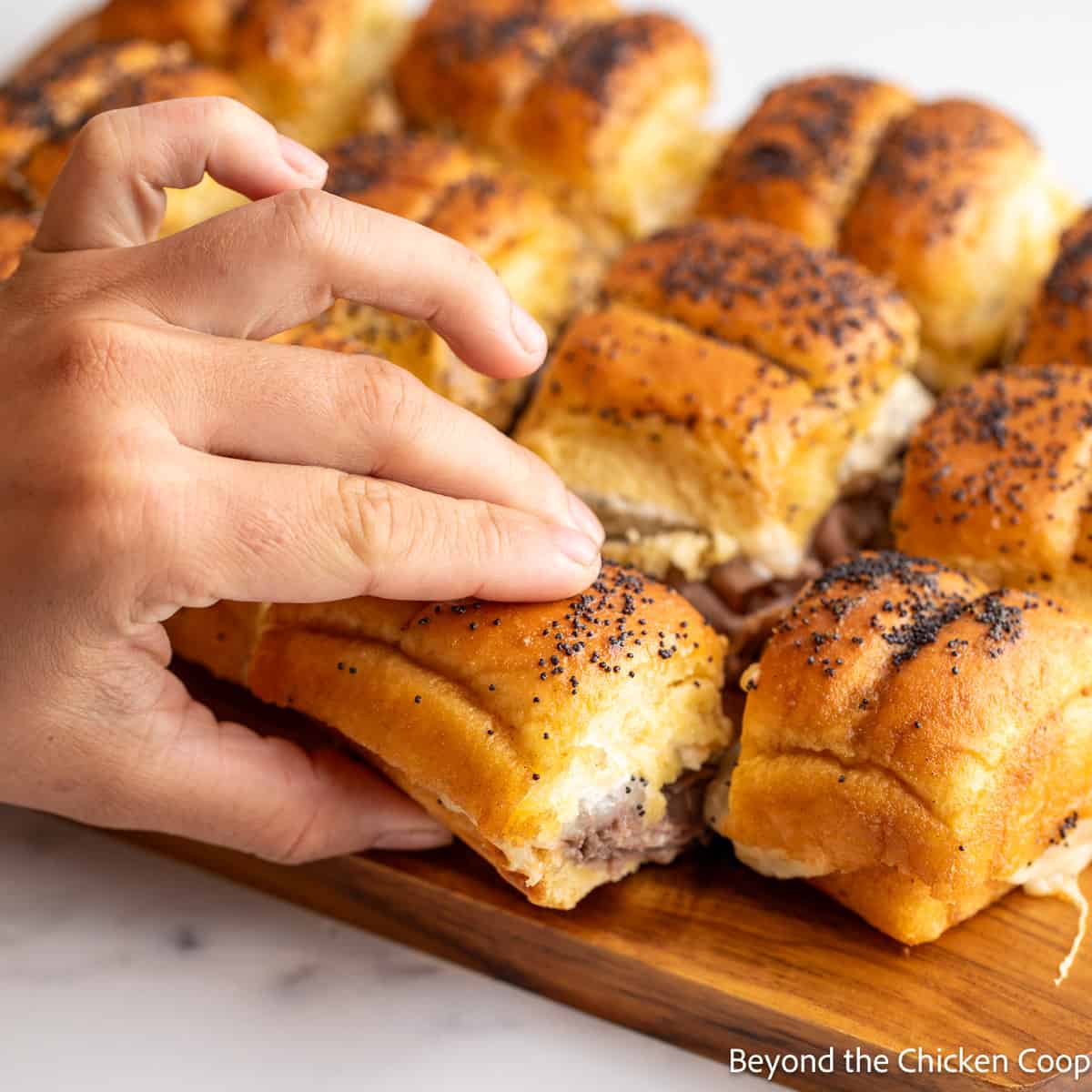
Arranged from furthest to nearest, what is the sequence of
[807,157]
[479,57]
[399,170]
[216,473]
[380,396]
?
[479,57], [807,157], [399,170], [380,396], [216,473]

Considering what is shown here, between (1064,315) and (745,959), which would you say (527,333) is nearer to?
(745,959)

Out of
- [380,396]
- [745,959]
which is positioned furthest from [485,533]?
[745,959]

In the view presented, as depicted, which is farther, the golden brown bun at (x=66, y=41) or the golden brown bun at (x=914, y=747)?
the golden brown bun at (x=66, y=41)

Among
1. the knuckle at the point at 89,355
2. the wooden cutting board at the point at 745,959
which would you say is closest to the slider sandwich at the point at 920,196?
the wooden cutting board at the point at 745,959

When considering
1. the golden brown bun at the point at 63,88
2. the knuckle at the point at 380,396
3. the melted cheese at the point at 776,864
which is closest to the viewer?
the knuckle at the point at 380,396

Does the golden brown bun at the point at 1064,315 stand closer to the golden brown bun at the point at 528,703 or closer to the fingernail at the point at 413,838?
the golden brown bun at the point at 528,703

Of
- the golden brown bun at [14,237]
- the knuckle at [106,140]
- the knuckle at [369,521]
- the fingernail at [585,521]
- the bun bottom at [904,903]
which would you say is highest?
the knuckle at [106,140]
